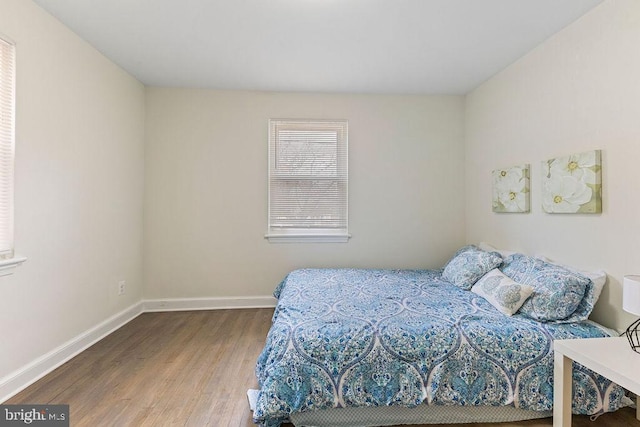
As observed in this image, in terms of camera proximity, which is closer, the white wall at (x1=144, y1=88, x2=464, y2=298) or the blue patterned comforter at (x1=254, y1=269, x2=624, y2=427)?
the blue patterned comforter at (x1=254, y1=269, x2=624, y2=427)

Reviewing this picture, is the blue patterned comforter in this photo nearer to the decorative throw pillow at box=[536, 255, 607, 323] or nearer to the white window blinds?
the decorative throw pillow at box=[536, 255, 607, 323]

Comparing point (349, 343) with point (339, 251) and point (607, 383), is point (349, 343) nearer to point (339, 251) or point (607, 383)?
point (607, 383)

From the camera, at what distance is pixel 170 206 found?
3314 millimetres

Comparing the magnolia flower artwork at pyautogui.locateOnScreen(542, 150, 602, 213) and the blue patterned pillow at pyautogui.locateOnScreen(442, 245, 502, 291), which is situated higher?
the magnolia flower artwork at pyautogui.locateOnScreen(542, 150, 602, 213)

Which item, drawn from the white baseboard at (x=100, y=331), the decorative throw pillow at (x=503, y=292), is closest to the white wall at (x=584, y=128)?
the decorative throw pillow at (x=503, y=292)

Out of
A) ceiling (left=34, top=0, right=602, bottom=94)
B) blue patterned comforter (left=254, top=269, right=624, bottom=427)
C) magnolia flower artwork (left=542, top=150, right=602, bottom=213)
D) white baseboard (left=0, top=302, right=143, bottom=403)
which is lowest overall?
white baseboard (left=0, top=302, right=143, bottom=403)

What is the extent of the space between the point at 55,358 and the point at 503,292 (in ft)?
10.4

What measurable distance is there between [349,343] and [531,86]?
100 inches

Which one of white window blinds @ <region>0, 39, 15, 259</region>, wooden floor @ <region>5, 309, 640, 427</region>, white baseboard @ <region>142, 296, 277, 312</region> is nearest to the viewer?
wooden floor @ <region>5, 309, 640, 427</region>

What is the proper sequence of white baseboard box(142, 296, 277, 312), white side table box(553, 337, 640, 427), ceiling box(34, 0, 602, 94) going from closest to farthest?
white side table box(553, 337, 640, 427), ceiling box(34, 0, 602, 94), white baseboard box(142, 296, 277, 312)

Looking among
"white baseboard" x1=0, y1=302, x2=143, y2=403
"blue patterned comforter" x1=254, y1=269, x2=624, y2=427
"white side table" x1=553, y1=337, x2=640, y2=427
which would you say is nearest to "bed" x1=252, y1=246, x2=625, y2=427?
"blue patterned comforter" x1=254, y1=269, x2=624, y2=427

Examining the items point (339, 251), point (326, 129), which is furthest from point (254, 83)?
point (339, 251)

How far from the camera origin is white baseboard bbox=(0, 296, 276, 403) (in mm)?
1842

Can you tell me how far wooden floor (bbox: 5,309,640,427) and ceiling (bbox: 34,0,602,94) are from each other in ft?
8.12
